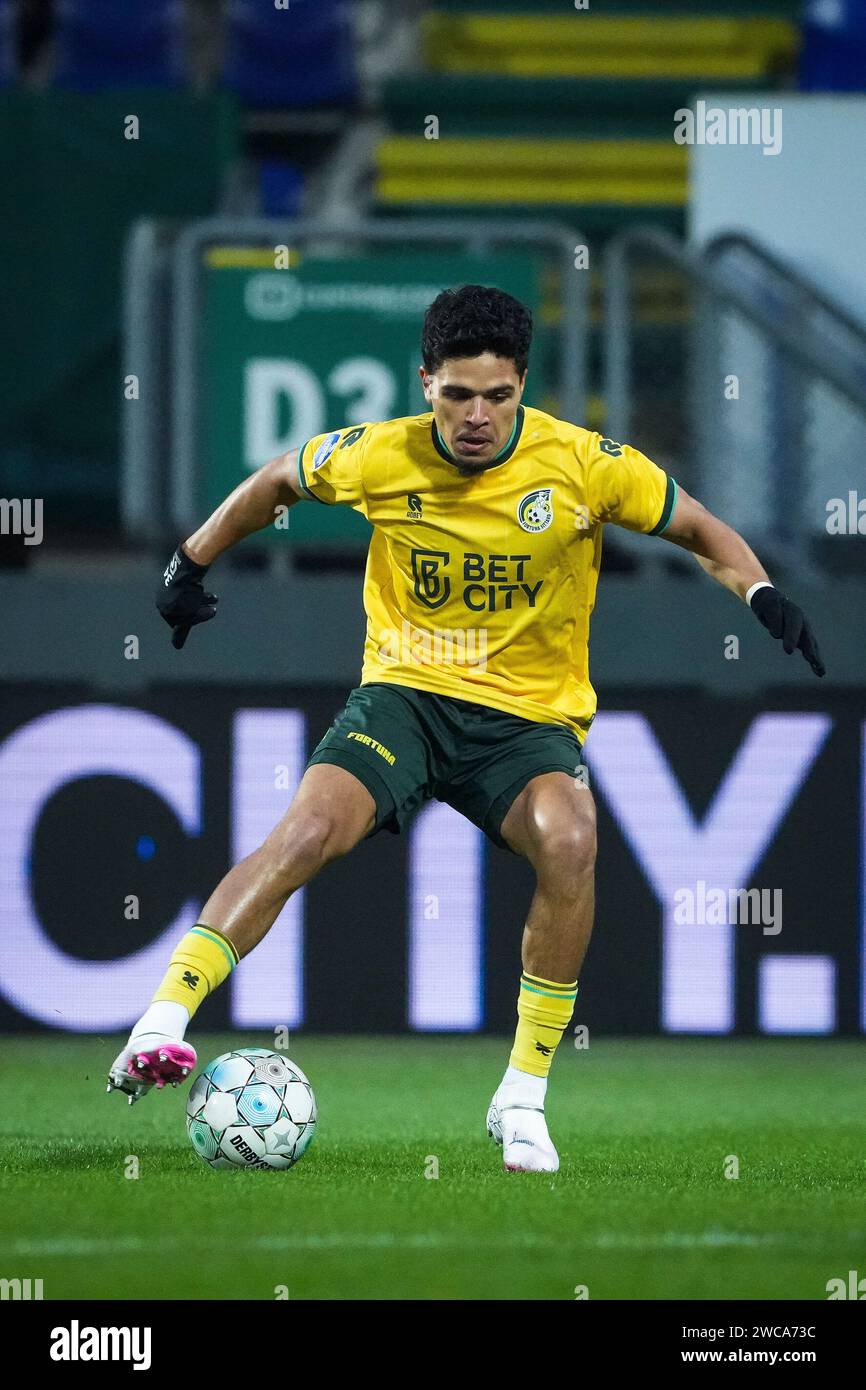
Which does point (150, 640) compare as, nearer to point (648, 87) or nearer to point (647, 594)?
point (647, 594)

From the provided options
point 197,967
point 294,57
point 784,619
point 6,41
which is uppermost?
point 294,57

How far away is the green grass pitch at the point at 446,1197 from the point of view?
13.4 feet

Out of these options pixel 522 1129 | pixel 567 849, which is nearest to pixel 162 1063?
pixel 522 1129

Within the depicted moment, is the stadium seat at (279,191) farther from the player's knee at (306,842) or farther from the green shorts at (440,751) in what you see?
the player's knee at (306,842)

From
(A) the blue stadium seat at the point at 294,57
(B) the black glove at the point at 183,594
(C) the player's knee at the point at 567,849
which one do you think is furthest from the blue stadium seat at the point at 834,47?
(C) the player's knee at the point at 567,849

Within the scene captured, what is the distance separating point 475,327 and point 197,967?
5.28ft

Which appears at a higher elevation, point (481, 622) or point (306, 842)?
point (481, 622)

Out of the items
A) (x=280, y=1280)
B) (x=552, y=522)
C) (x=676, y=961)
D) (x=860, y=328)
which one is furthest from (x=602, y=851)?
(x=280, y=1280)

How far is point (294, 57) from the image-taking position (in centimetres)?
1216

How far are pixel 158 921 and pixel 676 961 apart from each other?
1.83 m

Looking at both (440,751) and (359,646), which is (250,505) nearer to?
(440,751)

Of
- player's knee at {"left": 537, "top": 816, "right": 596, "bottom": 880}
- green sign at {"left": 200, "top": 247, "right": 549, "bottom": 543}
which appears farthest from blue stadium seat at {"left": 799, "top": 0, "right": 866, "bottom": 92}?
player's knee at {"left": 537, "top": 816, "right": 596, "bottom": 880}

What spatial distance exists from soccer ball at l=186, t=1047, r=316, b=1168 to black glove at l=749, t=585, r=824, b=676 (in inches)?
60.6

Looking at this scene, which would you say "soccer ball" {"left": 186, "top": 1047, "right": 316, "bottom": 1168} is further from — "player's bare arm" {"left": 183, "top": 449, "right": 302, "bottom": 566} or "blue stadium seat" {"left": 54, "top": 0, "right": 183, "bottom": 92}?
"blue stadium seat" {"left": 54, "top": 0, "right": 183, "bottom": 92}
